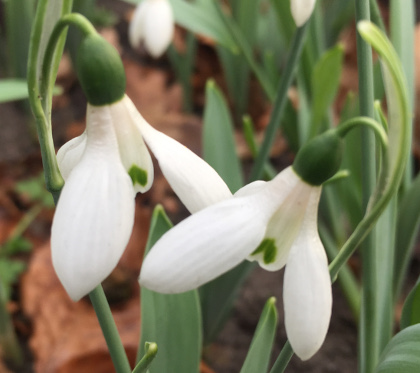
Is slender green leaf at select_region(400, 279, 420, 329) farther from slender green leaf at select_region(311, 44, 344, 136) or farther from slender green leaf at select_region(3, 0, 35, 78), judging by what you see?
slender green leaf at select_region(3, 0, 35, 78)

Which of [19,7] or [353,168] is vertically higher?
[19,7]

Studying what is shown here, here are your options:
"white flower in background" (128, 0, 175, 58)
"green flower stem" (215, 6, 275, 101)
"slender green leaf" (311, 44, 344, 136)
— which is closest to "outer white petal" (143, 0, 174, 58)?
"white flower in background" (128, 0, 175, 58)

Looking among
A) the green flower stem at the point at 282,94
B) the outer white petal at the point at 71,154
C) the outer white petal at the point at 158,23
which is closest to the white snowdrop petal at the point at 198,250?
the outer white petal at the point at 71,154

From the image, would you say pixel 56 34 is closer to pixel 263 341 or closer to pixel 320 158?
pixel 320 158

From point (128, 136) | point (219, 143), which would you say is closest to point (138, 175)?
point (128, 136)

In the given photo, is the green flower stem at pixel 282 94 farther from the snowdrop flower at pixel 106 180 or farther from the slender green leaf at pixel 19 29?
the slender green leaf at pixel 19 29

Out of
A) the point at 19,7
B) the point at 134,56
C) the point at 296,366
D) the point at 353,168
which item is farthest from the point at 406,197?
the point at 134,56

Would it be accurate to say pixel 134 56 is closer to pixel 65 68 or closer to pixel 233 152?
pixel 65 68
